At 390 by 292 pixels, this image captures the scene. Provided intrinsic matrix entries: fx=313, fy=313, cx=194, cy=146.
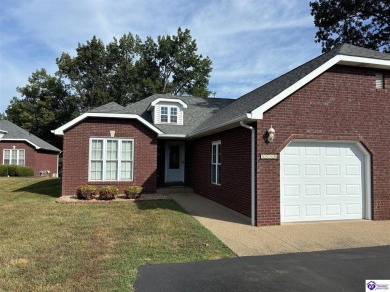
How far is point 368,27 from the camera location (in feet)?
76.8

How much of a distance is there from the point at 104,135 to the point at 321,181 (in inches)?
360

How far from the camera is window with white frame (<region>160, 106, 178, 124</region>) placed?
17.6 m

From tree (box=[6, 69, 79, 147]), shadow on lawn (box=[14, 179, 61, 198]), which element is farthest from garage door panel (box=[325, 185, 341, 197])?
tree (box=[6, 69, 79, 147])

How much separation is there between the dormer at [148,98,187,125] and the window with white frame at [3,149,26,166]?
18004mm

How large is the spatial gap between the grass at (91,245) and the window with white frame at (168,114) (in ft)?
25.4

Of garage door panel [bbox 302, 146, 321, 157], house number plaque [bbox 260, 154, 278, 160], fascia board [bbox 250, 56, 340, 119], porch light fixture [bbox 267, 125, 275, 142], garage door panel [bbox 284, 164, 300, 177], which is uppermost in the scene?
fascia board [bbox 250, 56, 340, 119]

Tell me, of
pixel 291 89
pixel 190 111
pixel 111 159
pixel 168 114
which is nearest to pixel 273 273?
pixel 291 89

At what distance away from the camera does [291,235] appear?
751 cm

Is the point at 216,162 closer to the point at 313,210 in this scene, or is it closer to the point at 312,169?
the point at 312,169

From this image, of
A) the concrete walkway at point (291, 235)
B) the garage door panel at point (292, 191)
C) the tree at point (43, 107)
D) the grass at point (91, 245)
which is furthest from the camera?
the tree at point (43, 107)

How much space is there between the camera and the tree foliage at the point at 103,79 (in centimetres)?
4197

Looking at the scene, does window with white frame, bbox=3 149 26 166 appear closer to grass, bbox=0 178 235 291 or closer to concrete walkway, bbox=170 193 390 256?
grass, bbox=0 178 235 291

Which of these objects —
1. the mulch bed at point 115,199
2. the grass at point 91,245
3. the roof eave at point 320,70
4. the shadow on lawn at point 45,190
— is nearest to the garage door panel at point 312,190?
the roof eave at point 320,70

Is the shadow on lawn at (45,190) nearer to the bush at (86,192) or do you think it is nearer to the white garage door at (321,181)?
the bush at (86,192)
